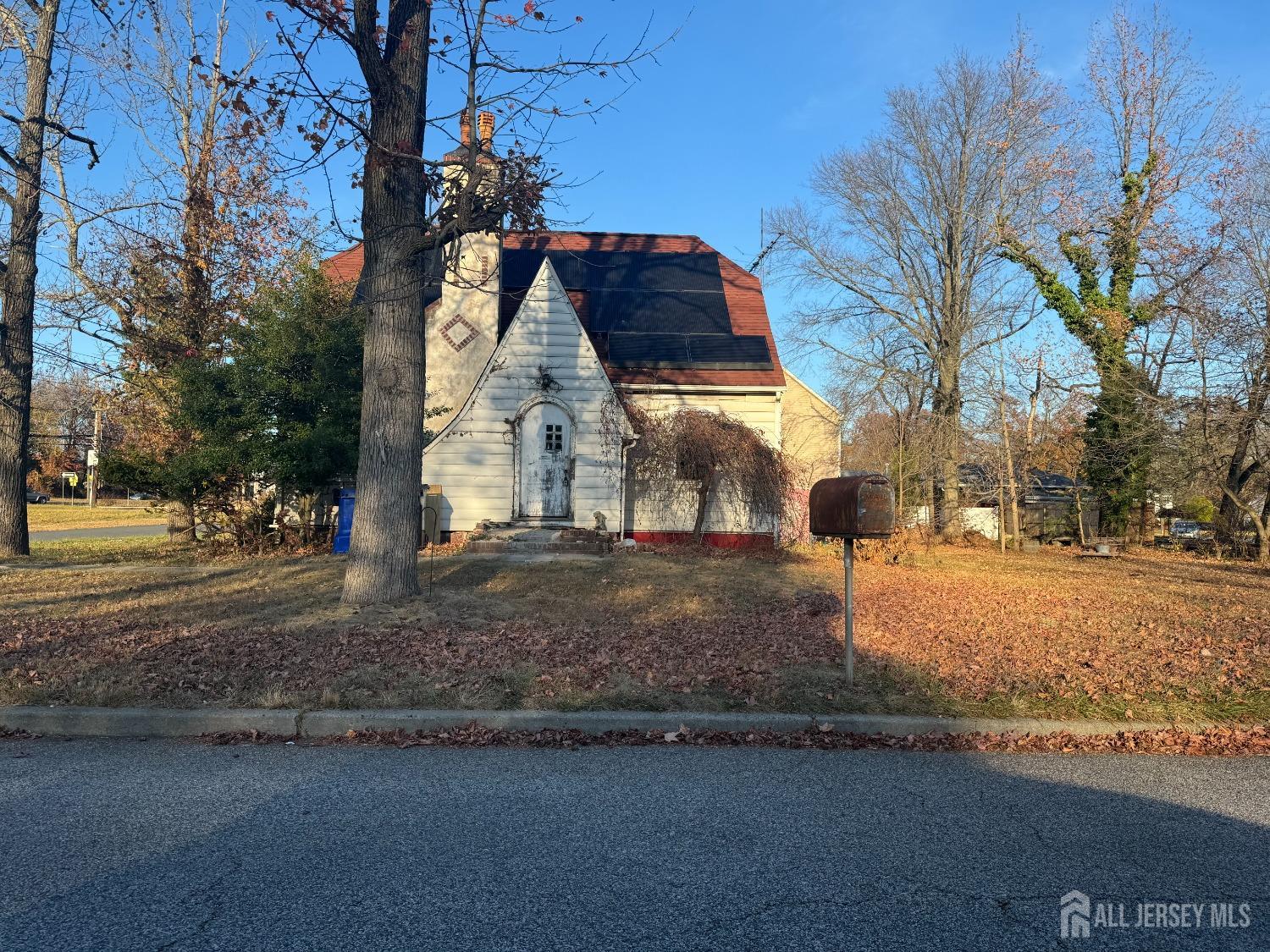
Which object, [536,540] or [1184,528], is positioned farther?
[1184,528]

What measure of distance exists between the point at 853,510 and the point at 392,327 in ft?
17.2

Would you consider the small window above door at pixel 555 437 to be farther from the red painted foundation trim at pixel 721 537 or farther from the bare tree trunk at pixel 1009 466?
the bare tree trunk at pixel 1009 466

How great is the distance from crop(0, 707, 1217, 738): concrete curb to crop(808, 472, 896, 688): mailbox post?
0.82 meters

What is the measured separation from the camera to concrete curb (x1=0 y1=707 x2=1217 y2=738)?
5785mm

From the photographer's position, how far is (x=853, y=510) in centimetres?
613

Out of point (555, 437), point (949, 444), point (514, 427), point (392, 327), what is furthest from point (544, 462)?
point (949, 444)

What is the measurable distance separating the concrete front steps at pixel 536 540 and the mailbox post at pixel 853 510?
8453 millimetres

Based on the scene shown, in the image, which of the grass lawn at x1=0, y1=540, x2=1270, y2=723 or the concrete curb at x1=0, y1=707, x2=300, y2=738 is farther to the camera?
the grass lawn at x1=0, y1=540, x2=1270, y2=723

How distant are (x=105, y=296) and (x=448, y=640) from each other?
534 inches

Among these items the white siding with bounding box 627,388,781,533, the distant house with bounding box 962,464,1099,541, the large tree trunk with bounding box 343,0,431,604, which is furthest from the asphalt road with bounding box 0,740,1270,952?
the distant house with bounding box 962,464,1099,541

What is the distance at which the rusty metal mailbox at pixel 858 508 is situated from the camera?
613 centimetres

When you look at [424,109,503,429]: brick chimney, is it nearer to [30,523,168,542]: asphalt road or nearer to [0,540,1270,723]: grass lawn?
[0,540,1270,723]: grass lawn

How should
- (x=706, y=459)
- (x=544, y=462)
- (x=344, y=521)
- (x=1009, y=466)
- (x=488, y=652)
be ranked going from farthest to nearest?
1. (x=1009, y=466)
2. (x=544, y=462)
3. (x=706, y=459)
4. (x=344, y=521)
5. (x=488, y=652)

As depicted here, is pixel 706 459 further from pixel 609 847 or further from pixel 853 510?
pixel 609 847
